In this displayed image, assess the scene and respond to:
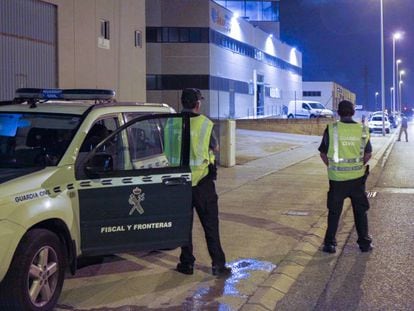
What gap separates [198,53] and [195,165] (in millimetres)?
41386

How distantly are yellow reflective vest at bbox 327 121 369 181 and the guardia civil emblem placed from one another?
2.89 meters

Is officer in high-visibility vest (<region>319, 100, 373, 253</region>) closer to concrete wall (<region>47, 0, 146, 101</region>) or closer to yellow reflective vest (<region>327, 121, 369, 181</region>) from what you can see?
yellow reflective vest (<region>327, 121, 369, 181</region>)

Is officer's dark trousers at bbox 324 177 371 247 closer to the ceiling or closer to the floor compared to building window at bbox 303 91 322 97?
closer to the floor

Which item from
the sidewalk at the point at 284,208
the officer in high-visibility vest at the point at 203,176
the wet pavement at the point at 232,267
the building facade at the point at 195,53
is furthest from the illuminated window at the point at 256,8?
the officer in high-visibility vest at the point at 203,176

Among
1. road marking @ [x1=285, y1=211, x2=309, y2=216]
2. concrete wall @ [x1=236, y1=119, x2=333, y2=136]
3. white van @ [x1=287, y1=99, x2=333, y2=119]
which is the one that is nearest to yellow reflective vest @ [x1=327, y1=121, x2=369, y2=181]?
road marking @ [x1=285, y1=211, x2=309, y2=216]

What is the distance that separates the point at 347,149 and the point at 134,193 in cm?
306

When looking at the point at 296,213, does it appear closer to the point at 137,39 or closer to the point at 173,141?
the point at 173,141

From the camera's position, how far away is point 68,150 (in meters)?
5.27

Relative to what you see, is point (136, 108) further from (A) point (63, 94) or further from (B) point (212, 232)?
(B) point (212, 232)

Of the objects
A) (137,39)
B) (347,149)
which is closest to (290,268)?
(347,149)

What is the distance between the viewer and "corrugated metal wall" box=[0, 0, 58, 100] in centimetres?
1606

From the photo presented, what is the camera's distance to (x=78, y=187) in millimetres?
5203

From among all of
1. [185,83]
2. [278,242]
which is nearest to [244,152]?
[278,242]

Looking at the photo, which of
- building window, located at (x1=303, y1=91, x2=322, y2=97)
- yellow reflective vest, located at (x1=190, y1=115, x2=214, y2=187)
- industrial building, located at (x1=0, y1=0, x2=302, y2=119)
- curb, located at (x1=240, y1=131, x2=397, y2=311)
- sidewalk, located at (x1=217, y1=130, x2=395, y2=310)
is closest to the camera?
curb, located at (x1=240, y1=131, x2=397, y2=311)
